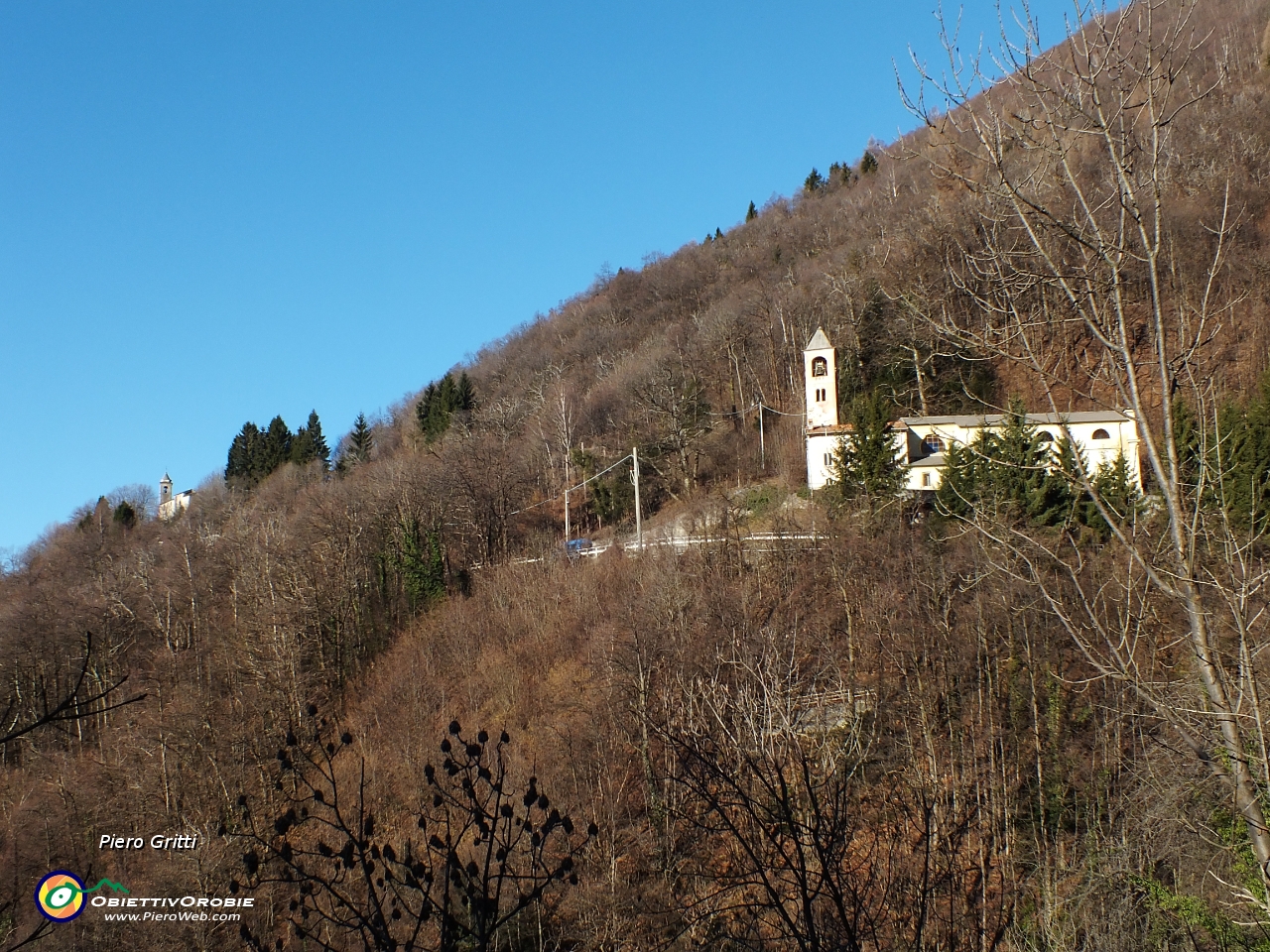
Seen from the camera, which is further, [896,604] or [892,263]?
[892,263]

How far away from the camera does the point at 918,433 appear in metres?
35.8

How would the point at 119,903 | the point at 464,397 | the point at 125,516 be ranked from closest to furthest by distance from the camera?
the point at 119,903
the point at 464,397
the point at 125,516

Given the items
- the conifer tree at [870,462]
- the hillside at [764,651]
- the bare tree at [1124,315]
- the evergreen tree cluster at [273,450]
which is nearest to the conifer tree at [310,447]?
the evergreen tree cluster at [273,450]

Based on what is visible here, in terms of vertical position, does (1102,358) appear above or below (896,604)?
above

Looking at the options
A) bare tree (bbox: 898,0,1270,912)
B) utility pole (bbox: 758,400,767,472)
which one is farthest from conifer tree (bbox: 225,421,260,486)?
bare tree (bbox: 898,0,1270,912)

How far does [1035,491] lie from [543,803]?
84.1ft

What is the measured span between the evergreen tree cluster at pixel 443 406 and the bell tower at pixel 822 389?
99.2 feet

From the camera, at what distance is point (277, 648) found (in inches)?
1190

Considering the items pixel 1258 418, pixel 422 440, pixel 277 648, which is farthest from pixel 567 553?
pixel 422 440

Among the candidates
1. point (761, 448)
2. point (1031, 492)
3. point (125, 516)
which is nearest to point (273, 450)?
point (125, 516)

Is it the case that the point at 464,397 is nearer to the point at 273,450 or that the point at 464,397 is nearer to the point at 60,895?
the point at 273,450

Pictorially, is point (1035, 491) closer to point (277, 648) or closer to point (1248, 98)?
point (277, 648)

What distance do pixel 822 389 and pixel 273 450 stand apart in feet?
162

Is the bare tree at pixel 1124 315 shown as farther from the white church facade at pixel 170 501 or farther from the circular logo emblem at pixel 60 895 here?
the white church facade at pixel 170 501
